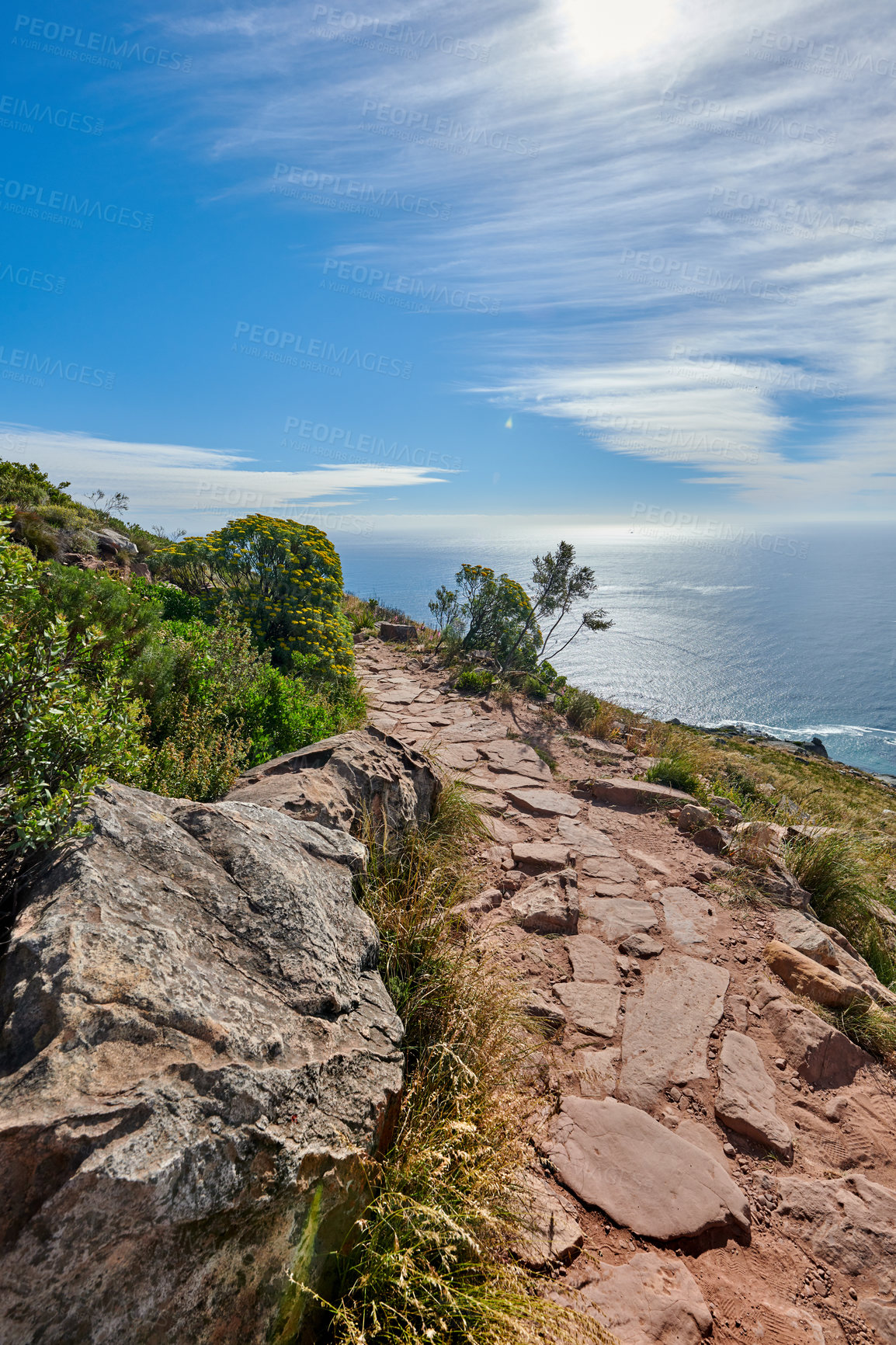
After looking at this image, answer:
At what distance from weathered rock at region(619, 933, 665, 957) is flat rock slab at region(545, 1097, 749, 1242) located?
1.42 meters

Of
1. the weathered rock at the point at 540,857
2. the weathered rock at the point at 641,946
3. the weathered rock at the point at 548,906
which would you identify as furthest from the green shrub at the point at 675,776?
the weathered rock at the point at 641,946

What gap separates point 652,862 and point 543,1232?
392cm

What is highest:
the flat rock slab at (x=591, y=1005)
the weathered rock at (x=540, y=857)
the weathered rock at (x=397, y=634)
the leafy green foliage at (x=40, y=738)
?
the leafy green foliage at (x=40, y=738)

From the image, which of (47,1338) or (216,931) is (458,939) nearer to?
(216,931)

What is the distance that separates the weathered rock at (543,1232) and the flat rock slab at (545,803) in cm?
411

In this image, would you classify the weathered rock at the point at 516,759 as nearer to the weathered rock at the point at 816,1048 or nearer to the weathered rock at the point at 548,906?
the weathered rock at the point at 548,906

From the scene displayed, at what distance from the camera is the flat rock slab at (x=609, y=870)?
5.55m

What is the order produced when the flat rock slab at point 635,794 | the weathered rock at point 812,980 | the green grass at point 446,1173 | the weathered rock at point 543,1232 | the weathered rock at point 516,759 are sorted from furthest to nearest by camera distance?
the weathered rock at point 516,759, the flat rock slab at point 635,794, the weathered rock at point 812,980, the weathered rock at point 543,1232, the green grass at point 446,1173

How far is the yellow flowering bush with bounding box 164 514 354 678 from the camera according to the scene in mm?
8914

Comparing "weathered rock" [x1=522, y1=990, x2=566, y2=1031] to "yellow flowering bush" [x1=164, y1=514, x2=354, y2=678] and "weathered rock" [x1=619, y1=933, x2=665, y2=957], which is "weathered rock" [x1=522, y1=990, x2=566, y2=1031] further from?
"yellow flowering bush" [x1=164, y1=514, x2=354, y2=678]

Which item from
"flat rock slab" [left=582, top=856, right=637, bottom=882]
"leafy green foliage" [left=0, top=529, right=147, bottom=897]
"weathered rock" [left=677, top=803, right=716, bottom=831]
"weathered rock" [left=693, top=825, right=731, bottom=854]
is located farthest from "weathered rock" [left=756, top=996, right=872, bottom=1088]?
"leafy green foliage" [left=0, top=529, right=147, bottom=897]

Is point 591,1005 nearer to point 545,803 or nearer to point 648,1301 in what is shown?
point 648,1301

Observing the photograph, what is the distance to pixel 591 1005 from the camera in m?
3.94

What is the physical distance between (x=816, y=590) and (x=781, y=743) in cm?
13065
